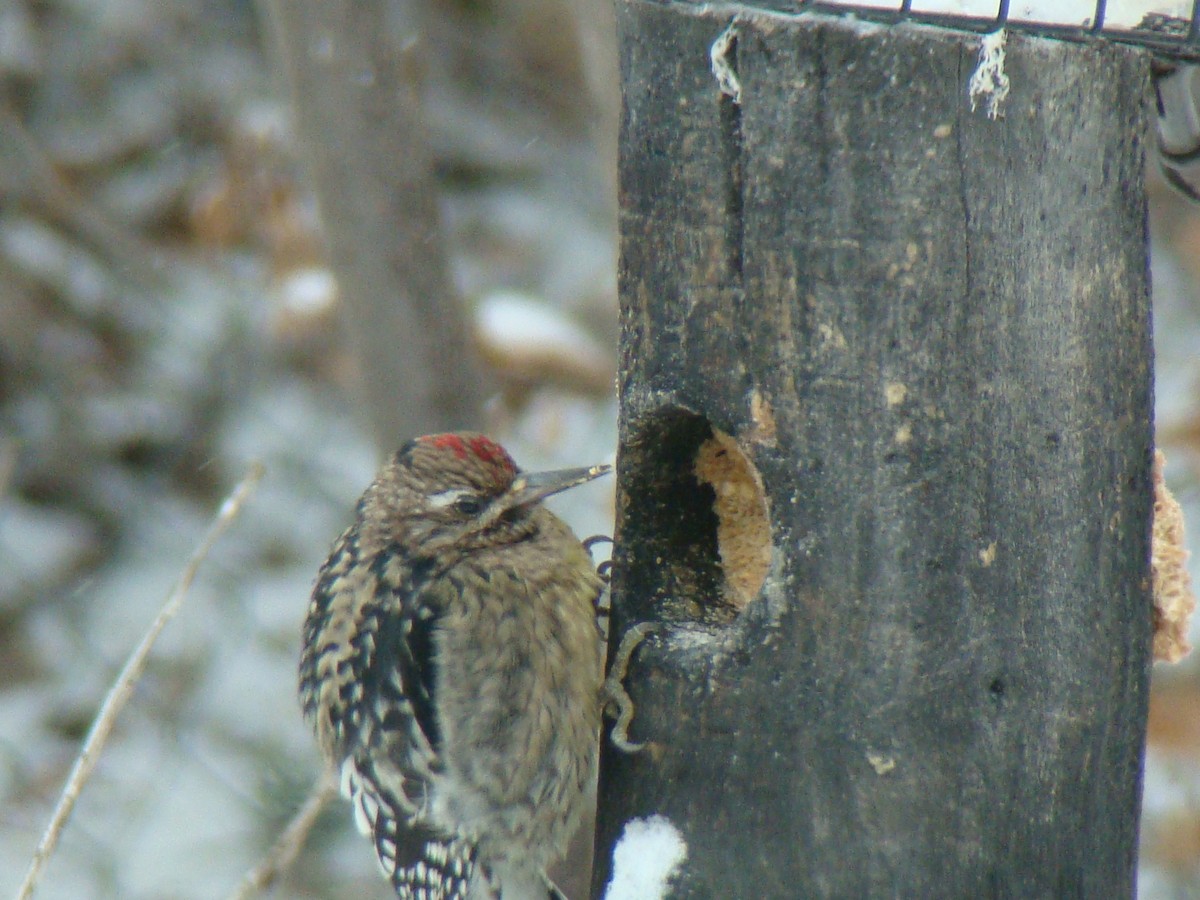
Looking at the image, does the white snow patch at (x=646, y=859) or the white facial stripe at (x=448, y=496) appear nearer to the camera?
the white snow patch at (x=646, y=859)

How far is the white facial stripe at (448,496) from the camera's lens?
3043 mm

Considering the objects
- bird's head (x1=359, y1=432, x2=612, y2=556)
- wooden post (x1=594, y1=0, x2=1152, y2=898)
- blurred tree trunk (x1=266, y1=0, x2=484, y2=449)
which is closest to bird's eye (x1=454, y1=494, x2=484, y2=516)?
bird's head (x1=359, y1=432, x2=612, y2=556)

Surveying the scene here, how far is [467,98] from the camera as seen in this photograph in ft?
25.6

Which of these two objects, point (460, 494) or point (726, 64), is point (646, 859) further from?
point (726, 64)

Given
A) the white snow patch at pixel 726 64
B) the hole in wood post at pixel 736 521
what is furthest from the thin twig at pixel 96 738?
the white snow patch at pixel 726 64

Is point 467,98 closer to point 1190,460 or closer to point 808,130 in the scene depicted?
point 1190,460

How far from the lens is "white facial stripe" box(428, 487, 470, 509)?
3043 millimetres

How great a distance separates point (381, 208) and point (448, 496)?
1.05 m

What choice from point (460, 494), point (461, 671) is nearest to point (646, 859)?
point (461, 671)

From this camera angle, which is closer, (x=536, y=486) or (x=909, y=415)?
(x=909, y=415)

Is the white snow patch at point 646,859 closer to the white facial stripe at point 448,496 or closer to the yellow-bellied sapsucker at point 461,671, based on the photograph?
the yellow-bellied sapsucker at point 461,671

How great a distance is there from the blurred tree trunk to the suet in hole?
1.50 metres

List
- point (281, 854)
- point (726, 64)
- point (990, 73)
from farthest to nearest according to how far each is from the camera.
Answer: point (281, 854) → point (726, 64) → point (990, 73)

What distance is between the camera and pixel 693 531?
2.55 metres
